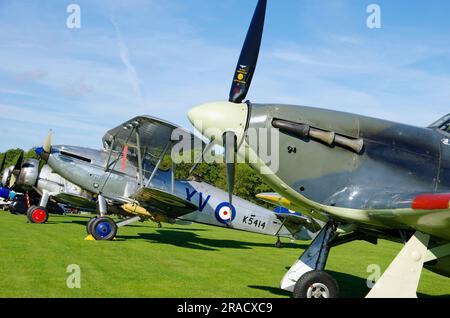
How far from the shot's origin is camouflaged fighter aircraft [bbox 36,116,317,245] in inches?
566

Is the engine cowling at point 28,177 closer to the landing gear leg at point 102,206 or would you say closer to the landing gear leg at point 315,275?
the landing gear leg at point 102,206

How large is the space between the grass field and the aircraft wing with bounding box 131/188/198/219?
3.57 ft

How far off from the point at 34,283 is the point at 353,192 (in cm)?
479

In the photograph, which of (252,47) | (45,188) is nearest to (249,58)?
(252,47)

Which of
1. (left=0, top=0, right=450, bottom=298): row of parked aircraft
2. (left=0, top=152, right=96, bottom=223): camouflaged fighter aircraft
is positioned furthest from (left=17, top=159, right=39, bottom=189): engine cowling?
(left=0, top=0, right=450, bottom=298): row of parked aircraft

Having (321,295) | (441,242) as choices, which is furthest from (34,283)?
(441,242)

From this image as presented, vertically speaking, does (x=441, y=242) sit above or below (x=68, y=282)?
above

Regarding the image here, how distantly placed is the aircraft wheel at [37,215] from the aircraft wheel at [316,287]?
1655 centimetres

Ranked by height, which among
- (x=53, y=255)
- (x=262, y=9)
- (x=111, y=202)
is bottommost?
(x=53, y=255)

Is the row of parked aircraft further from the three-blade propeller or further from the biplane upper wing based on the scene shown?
the biplane upper wing

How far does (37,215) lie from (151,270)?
12.9 metres

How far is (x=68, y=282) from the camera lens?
7.14 metres

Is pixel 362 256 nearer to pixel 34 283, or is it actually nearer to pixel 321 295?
pixel 321 295

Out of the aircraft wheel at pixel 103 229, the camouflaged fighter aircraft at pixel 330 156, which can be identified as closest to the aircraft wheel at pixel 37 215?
the aircraft wheel at pixel 103 229
